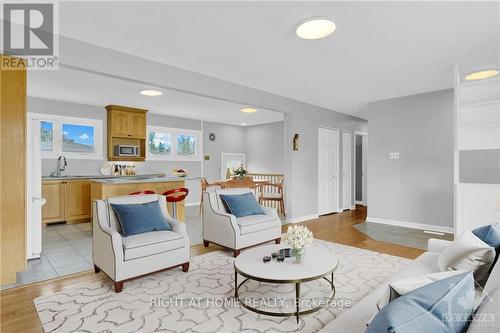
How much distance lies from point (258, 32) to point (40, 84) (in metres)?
4.27

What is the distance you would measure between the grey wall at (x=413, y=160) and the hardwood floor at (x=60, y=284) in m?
1.10

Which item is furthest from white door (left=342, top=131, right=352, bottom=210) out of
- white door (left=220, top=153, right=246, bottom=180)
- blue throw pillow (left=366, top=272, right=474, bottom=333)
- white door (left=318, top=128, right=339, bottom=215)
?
blue throw pillow (left=366, top=272, right=474, bottom=333)

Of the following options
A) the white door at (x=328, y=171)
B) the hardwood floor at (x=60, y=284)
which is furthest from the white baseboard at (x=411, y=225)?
the white door at (x=328, y=171)

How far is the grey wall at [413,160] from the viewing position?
4.96 m

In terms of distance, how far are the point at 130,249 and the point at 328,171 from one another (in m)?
5.20

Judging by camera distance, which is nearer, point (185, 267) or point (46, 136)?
point (185, 267)

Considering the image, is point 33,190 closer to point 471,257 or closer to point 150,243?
point 150,243

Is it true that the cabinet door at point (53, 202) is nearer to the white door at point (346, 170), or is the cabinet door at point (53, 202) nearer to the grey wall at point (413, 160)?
the grey wall at point (413, 160)

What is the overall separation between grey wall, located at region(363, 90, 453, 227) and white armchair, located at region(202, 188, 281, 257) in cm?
284

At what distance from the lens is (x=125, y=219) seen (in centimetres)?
304

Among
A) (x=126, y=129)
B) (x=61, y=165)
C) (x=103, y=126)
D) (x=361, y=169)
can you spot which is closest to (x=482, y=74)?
(x=361, y=169)

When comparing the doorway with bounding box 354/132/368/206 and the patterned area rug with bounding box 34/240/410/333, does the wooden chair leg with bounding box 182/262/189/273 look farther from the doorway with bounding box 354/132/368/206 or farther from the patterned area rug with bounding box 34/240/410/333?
the doorway with bounding box 354/132/368/206

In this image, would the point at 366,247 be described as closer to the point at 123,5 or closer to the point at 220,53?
the point at 220,53

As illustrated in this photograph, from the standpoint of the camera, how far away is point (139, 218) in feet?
10.1
